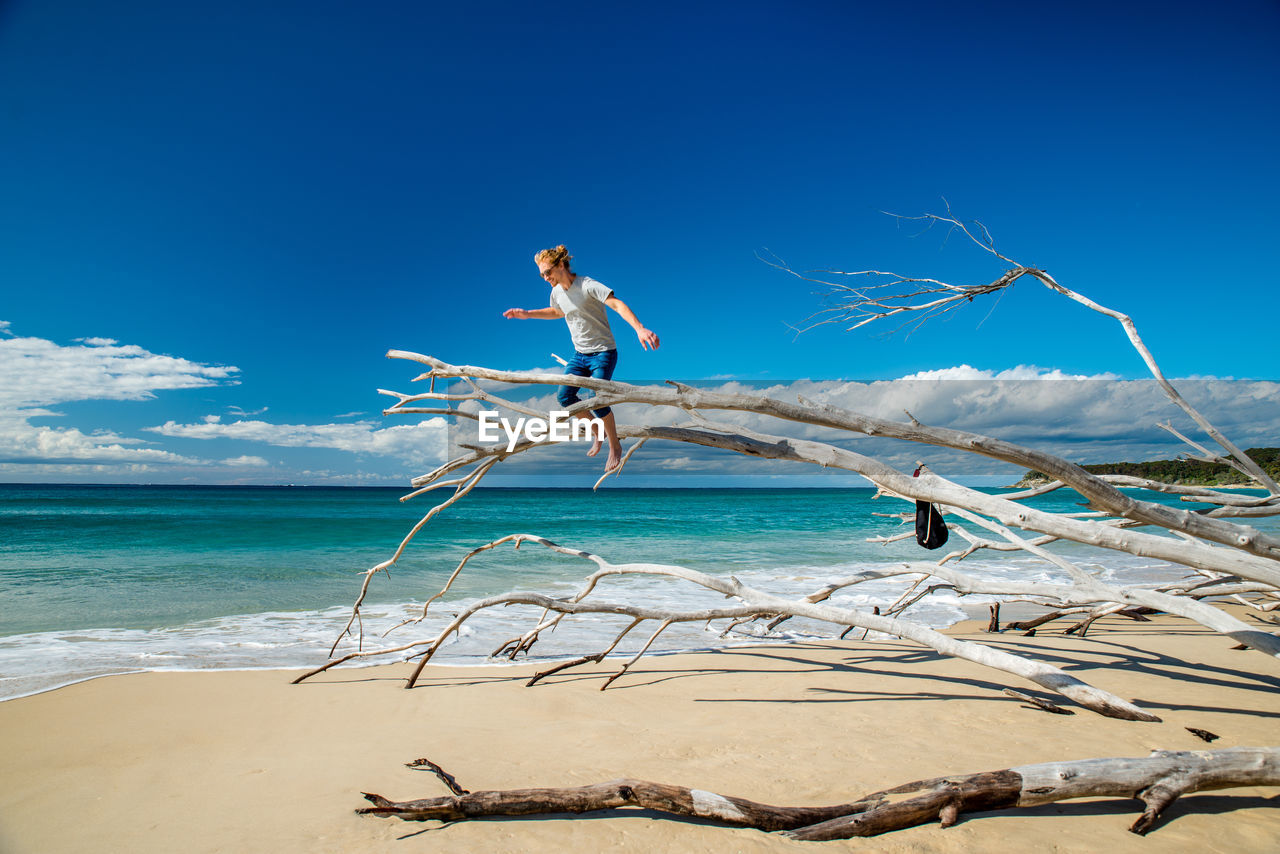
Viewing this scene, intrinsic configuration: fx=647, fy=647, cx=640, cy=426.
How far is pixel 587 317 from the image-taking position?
3793mm

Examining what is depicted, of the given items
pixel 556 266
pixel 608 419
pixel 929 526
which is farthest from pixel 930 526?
pixel 556 266

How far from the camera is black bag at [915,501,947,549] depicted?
350 cm

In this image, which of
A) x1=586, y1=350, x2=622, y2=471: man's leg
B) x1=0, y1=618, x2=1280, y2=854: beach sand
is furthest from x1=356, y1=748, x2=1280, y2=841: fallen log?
x1=586, y1=350, x2=622, y2=471: man's leg

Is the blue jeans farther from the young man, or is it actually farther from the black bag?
the black bag

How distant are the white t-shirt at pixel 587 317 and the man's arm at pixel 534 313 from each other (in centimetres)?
8

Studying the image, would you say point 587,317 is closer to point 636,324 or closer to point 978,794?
point 636,324

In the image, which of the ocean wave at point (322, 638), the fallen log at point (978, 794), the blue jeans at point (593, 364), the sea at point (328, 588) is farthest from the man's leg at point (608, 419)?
the ocean wave at point (322, 638)

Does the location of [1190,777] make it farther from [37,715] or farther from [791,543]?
[791,543]

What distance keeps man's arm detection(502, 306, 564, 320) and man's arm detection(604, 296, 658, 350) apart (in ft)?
1.43

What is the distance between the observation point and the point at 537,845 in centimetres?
252

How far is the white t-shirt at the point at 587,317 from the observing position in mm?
3799

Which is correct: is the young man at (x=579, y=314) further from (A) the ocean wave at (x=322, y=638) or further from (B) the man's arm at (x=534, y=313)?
(A) the ocean wave at (x=322, y=638)

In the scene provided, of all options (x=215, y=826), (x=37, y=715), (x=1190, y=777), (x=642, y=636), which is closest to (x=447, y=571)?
(x=642, y=636)

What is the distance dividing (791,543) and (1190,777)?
17.3m
